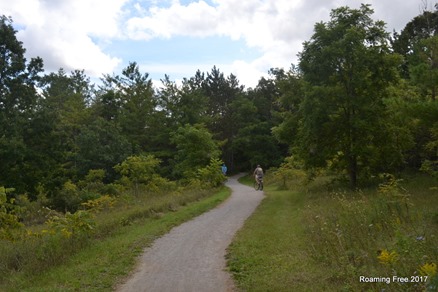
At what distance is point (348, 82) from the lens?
19.1 m

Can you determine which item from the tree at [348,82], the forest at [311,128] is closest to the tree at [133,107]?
the forest at [311,128]

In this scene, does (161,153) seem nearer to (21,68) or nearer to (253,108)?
(253,108)

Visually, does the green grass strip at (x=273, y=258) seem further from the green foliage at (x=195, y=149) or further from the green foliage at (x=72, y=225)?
the green foliage at (x=195, y=149)

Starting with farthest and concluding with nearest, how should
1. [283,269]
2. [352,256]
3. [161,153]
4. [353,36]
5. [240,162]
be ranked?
[240,162] → [161,153] → [353,36] → [283,269] → [352,256]

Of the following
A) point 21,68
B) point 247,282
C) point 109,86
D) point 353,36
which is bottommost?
point 247,282

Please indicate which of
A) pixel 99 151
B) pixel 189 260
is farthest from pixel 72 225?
pixel 99 151

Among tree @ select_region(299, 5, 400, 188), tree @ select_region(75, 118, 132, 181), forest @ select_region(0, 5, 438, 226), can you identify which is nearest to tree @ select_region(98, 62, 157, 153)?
forest @ select_region(0, 5, 438, 226)

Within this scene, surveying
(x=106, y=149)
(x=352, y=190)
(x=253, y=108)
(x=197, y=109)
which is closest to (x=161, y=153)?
(x=197, y=109)

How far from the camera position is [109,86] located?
61344mm

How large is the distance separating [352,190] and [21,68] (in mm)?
22093

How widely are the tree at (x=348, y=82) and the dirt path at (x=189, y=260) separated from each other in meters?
7.35

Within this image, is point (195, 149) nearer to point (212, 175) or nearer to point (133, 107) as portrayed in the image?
point (212, 175)

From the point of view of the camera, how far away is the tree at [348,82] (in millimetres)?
18516

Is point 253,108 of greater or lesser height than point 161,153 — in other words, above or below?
above
